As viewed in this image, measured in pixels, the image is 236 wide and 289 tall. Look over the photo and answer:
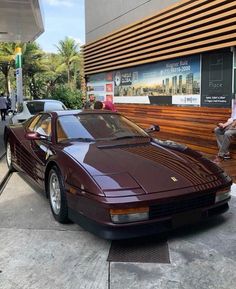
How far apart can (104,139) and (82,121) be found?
21.5 inches

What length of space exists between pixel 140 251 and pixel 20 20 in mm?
12172

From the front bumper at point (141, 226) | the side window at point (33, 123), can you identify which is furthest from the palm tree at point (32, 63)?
the front bumper at point (141, 226)

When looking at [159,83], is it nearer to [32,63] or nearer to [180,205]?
[180,205]

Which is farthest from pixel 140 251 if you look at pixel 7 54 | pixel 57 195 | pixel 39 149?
pixel 7 54

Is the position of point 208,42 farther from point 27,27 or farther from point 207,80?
point 27,27

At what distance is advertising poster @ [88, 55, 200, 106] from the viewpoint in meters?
10.2

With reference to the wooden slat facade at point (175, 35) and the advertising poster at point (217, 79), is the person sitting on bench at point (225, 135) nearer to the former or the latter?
the advertising poster at point (217, 79)

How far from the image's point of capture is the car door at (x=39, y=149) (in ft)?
18.1

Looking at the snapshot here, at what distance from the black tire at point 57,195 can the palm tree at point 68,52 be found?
148 feet

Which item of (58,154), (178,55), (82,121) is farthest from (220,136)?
(58,154)

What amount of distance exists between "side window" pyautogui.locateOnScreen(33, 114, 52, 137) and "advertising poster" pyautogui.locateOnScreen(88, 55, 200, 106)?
185 inches

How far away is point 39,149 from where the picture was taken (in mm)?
5773

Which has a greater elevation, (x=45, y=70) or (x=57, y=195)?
(x=45, y=70)

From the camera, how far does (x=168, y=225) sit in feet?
13.3
